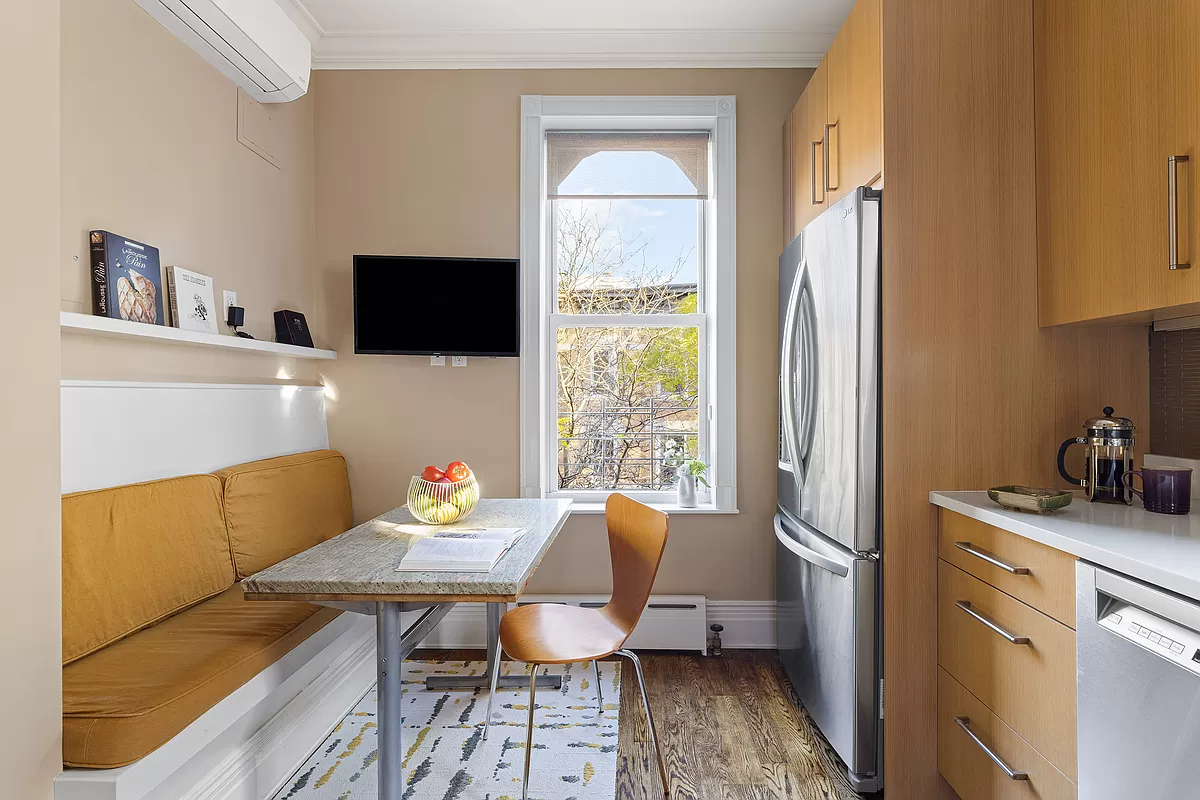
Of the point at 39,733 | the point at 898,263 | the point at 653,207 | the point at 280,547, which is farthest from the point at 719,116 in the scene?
the point at 39,733

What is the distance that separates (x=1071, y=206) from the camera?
1.81 meters

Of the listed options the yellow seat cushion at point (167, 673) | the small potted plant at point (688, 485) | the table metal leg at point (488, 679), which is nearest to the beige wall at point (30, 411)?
the yellow seat cushion at point (167, 673)

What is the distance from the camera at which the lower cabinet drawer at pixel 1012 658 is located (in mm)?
1403

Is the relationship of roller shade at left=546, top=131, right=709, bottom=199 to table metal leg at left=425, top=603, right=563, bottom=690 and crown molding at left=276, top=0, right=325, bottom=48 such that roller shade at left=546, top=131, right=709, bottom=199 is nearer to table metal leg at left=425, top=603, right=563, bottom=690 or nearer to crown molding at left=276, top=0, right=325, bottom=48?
crown molding at left=276, top=0, right=325, bottom=48

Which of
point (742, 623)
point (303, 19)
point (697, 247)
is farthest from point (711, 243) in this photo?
point (303, 19)

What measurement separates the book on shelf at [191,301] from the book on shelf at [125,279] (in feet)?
0.17

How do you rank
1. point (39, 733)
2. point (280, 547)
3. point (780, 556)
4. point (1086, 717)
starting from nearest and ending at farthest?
point (39, 733) → point (1086, 717) → point (280, 547) → point (780, 556)

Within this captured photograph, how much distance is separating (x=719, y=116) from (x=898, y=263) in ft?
4.92

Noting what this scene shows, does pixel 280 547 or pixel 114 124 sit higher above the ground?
pixel 114 124

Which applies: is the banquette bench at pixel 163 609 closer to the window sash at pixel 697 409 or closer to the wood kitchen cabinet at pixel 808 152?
the window sash at pixel 697 409

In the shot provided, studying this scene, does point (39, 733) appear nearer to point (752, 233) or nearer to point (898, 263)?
point (898, 263)

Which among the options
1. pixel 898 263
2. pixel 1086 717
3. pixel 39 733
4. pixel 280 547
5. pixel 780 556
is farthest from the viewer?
pixel 780 556

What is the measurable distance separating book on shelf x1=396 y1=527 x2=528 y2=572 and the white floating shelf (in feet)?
3.07

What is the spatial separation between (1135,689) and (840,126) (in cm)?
184
